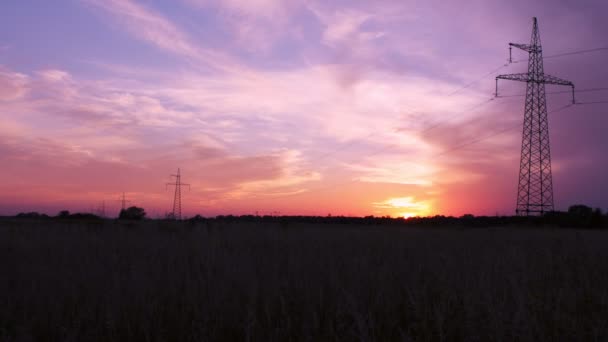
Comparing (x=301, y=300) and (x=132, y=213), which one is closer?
(x=301, y=300)

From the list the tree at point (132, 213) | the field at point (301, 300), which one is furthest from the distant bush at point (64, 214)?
the field at point (301, 300)

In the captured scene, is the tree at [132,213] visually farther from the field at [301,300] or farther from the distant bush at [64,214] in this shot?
the field at [301,300]

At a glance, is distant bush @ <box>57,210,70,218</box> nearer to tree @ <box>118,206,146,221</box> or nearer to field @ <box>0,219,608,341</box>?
tree @ <box>118,206,146,221</box>

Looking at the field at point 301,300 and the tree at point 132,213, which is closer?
the field at point 301,300

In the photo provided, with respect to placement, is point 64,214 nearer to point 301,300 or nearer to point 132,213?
point 132,213

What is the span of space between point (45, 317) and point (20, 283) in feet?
7.87

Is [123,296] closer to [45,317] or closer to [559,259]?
[45,317]

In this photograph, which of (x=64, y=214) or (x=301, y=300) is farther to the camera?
(x=64, y=214)

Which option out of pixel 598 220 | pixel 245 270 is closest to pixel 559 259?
pixel 245 270

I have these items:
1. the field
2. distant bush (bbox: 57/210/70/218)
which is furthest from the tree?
the field

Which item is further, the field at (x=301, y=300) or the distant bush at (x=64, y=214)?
the distant bush at (x=64, y=214)

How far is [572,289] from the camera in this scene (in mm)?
6688

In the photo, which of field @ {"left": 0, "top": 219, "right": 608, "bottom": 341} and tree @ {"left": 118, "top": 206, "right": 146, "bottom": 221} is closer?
field @ {"left": 0, "top": 219, "right": 608, "bottom": 341}

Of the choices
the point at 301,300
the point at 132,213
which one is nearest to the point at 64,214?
the point at 132,213
